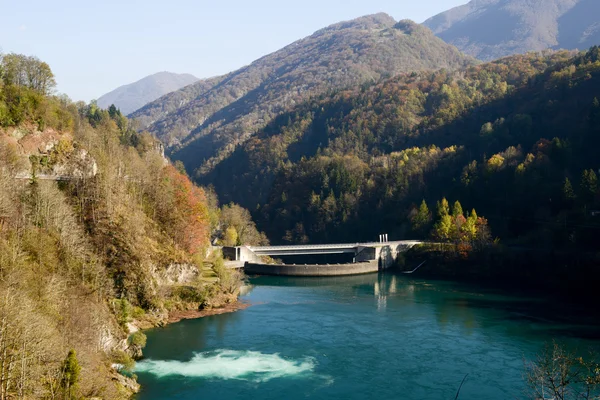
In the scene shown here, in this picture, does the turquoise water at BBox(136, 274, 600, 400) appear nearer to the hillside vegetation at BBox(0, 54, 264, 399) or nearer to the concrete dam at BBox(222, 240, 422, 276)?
the hillside vegetation at BBox(0, 54, 264, 399)

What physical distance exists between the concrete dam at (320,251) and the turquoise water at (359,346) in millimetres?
16676

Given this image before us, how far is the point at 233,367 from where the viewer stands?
3984 centimetres

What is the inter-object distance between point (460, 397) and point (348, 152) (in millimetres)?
124835

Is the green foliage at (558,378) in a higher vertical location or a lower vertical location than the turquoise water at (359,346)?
higher

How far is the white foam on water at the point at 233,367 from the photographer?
3791cm

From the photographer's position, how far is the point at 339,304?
215 feet

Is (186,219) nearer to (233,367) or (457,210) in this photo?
(233,367)

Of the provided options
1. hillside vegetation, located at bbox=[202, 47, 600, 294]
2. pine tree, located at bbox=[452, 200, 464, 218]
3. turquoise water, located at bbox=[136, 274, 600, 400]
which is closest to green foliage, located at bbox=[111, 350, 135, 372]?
turquoise water, located at bbox=[136, 274, 600, 400]

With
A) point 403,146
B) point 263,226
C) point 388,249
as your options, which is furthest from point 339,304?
point 403,146

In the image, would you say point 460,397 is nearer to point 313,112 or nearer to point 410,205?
point 410,205

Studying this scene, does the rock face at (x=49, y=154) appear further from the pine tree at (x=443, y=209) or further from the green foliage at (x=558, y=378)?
the pine tree at (x=443, y=209)

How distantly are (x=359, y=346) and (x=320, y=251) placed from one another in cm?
5273

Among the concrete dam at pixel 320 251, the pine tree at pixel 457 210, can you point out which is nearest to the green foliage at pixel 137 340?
the concrete dam at pixel 320 251

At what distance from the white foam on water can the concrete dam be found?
148 feet
